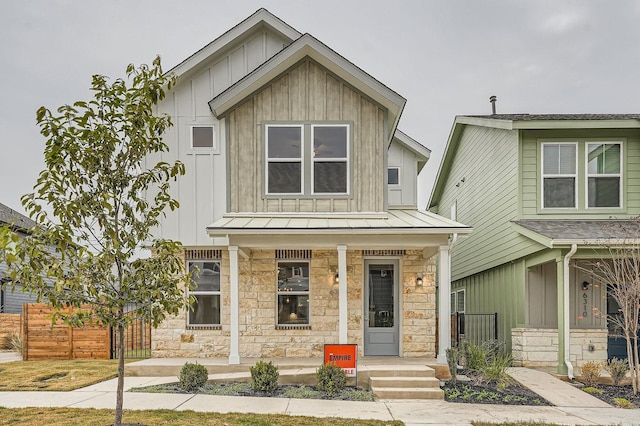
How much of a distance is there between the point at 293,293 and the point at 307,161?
10.00 feet

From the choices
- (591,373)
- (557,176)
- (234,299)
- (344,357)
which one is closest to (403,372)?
(344,357)

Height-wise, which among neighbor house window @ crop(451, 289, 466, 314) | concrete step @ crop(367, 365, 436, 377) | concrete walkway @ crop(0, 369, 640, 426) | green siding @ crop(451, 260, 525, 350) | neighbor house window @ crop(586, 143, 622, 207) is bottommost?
concrete walkway @ crop(0, 369, 640, 426)

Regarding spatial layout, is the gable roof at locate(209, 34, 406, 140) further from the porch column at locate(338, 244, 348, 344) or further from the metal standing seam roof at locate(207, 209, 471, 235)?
the porch column at locate(338, 244, 348, 344)

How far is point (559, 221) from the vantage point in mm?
11594

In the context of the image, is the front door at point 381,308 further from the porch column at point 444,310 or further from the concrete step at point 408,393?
the concrete step at point 408,393

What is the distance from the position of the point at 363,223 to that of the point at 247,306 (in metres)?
3.33

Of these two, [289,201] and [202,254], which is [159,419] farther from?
[289,201]

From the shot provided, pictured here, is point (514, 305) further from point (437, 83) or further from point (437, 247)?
point (437, 83)

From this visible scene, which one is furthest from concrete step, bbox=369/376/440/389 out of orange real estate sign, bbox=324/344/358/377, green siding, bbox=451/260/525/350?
green siding, bbox=451/260/525/350

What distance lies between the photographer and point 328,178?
11.1 m

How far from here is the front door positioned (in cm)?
1140

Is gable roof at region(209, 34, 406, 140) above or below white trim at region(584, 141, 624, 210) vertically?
above

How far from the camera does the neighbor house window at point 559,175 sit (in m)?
11.8

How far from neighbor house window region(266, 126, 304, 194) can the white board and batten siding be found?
1023mm
